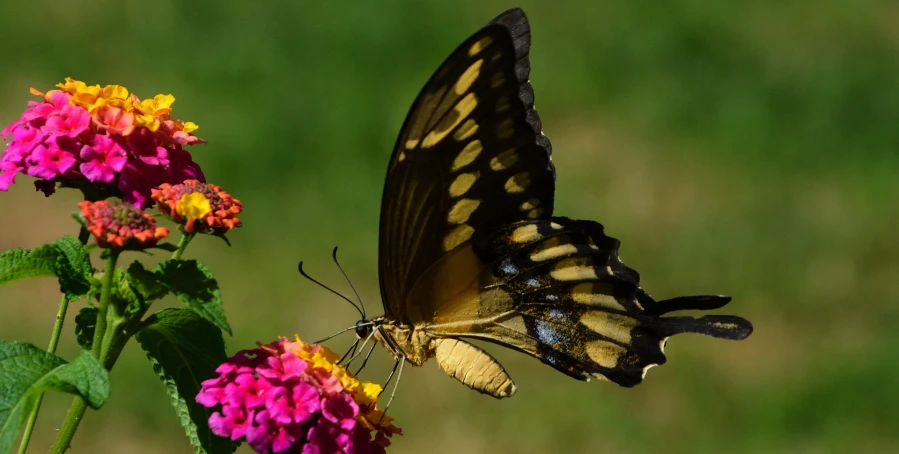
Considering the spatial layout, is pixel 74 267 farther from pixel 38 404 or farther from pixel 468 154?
pixel 468 154

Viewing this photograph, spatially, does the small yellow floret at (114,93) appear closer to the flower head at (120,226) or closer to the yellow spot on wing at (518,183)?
the flower head at (120,226)

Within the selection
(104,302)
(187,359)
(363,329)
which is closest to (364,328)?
(363,329)

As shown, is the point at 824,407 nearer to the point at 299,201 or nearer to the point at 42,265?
the point at 299,201

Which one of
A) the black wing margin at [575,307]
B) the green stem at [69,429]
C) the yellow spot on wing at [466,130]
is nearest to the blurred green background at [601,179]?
the black wing margin at [575,307]

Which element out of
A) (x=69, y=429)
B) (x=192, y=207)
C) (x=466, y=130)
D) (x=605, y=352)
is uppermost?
(x=466, y=130)

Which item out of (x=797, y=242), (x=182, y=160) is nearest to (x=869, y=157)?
(x=797, y=242)

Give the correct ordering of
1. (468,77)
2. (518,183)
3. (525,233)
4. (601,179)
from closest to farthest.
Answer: (468,77) → (518,183) → (525,233) → (601,179)

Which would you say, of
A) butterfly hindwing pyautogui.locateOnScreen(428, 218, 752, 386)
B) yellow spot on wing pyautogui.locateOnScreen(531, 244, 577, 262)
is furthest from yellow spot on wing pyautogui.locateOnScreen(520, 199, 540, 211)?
yellow spot on wing pyautogui.locateOnScreen(531, 244, 577, 262)
